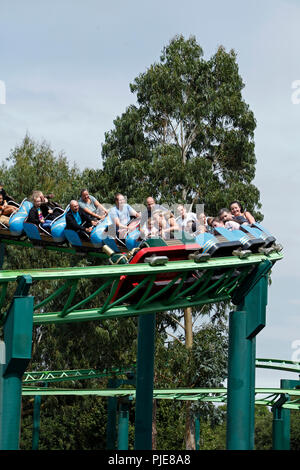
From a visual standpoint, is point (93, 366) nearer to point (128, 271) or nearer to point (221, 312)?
point (221, 312)

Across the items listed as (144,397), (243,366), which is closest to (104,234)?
(144,397)

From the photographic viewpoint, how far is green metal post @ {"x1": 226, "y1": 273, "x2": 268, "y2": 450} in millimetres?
8992

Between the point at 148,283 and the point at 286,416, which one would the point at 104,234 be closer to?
the point at 148,283

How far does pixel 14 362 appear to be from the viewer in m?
6.60

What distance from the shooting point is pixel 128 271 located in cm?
777

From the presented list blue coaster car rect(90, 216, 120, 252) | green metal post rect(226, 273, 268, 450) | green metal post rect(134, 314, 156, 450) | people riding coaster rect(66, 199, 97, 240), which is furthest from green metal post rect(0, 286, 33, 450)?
people riding coaster rect(66, 199, 97, 240)

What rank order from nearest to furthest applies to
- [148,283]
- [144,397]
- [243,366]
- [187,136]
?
1. [148,283]
2. [243,366]
3. [144,397]
4. [187,136]

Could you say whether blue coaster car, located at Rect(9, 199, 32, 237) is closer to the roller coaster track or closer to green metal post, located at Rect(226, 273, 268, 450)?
the roller coaster track

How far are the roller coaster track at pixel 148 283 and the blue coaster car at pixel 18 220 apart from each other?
3.55m

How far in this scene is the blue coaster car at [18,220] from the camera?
1269 cm

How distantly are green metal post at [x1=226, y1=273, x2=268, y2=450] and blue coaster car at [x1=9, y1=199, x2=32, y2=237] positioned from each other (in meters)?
4.37

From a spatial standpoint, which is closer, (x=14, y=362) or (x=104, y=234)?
(x=14, y=362)

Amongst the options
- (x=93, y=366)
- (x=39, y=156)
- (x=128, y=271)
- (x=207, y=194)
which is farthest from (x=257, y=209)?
(x=128, y=271)

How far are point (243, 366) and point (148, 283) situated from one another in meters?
1.48
